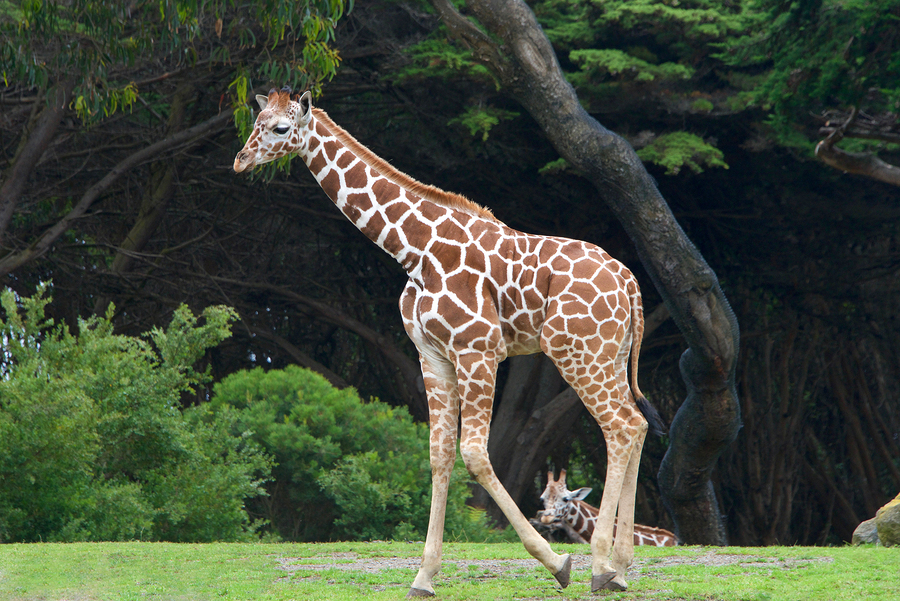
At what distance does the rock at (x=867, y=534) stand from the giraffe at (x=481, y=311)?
12.7 feet

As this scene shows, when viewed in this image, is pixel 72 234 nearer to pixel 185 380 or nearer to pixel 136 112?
pixel 136 112

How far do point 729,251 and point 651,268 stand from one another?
5224 millimetres

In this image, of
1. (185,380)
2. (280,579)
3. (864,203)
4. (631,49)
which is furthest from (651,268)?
(280,579)

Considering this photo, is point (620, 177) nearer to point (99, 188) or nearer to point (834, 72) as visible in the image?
point (834, 72)

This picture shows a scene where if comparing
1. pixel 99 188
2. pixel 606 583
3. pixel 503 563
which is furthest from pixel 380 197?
pixel 99 188

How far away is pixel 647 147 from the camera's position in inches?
470

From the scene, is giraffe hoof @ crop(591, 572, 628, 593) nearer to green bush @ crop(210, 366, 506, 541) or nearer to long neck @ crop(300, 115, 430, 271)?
long neck @ crop(300, 115, 430, 271)

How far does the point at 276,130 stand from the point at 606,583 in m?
3.46

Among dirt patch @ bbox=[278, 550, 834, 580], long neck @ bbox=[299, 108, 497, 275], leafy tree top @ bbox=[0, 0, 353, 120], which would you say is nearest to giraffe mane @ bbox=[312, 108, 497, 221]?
long neck @ bbox=[299, 108, 497, 275]

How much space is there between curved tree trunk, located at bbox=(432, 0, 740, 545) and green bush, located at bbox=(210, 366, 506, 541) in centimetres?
326

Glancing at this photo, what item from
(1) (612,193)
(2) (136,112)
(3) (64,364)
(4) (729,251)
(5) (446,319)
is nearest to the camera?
(5) (446,319)

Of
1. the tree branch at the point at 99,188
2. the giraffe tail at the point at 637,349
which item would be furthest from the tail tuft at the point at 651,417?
the tree branch at the point at 99,188

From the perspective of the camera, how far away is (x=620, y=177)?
10680 mm

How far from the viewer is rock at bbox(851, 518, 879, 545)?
8445 mm
